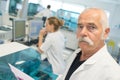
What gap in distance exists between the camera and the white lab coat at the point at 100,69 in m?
0.91

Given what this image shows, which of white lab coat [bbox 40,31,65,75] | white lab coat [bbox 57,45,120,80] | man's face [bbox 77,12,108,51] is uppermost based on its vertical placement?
man's face [bbox 77,12,108,51]

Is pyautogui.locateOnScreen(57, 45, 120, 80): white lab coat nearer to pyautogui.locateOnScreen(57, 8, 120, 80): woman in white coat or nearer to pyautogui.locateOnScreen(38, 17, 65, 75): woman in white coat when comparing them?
pyautogui.locateOnScreen(57, 8, 120, 80): woman in white coat

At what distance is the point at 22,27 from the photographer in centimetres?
281

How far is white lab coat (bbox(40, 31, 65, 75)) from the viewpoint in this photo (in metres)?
2.42

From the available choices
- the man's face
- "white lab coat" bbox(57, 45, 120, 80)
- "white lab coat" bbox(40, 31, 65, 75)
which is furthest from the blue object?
"white lab coat" bbox(40, 31, 65, 75)

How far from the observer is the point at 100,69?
0.96 m

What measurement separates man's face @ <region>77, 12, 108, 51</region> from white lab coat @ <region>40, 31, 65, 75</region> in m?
1.40

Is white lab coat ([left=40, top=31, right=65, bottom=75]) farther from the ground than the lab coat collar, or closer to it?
closer to it

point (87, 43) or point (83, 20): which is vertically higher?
point (83, 20)

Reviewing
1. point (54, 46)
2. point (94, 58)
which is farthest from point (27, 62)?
point (54, 46)

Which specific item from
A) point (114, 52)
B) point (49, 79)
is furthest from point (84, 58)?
point (114, 52)

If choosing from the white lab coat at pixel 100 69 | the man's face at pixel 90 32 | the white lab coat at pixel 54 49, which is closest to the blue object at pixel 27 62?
the white lab coat at pixel 100 69

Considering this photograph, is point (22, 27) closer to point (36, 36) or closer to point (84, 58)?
point (36, 36)

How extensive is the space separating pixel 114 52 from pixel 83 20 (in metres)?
5.76
